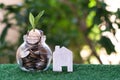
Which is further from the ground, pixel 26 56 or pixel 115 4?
pixel 115 4

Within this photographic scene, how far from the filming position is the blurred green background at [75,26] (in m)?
2.35

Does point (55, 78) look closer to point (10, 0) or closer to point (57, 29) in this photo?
point (57, 29)

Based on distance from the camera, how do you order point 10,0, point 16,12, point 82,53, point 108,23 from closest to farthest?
point 108,23 → point 16,12 → point 82,53 → point 10,0

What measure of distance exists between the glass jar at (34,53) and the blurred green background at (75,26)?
694 millimetres

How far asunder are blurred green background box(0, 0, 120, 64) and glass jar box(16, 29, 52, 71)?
0.69 metres

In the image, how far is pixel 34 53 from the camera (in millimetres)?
1558

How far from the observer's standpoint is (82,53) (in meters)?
3.32

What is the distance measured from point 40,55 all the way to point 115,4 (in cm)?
97

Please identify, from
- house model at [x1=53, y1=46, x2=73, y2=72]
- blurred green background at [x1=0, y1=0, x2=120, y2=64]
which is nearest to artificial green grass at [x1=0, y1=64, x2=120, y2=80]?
house model at [x1=53, y1=46, x2=73, y2=72]

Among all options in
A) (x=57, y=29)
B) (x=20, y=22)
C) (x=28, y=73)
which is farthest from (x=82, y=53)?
(x=28, y=73)

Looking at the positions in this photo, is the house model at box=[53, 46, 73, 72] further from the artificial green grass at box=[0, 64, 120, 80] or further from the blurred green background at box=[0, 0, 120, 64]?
the blurred green background at box=[0, 0, 120, 64]

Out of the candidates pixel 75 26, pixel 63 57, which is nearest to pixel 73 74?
pixel 63 57

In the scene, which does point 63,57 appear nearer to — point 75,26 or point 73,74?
point 73,74

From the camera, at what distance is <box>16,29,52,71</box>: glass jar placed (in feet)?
5.11
